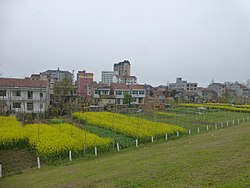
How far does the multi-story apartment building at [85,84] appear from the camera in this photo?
2162 inches

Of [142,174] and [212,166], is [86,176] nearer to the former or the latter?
[142,174]

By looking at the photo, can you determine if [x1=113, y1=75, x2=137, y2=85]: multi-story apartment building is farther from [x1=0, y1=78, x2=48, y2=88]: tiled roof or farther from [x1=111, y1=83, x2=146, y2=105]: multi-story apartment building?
[x1=0, y1=78, x2=48, y2=88]: tiled roof

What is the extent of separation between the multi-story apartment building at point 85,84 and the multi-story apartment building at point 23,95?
17210 mm

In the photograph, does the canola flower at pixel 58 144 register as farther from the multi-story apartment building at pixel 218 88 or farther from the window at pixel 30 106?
the multi-story apartment building at pixel 218 88

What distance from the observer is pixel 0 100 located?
103 ft

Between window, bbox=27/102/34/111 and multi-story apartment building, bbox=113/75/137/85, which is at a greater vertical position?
multi-story apartment building, bbox=113/75/137/85

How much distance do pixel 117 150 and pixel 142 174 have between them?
8.28 m

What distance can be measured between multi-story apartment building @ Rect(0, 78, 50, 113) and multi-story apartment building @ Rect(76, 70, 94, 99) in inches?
678

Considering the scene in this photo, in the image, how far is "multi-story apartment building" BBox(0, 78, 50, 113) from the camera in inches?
1332

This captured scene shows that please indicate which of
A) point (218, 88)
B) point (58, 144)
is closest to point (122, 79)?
point (218, 88)

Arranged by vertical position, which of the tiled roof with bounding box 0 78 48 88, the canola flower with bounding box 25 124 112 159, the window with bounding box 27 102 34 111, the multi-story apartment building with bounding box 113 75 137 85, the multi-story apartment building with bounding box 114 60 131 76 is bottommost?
the canola flower with bounding box 25 124 112 159

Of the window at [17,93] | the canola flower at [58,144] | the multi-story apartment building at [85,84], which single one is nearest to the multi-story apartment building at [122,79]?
the multi-story apartment building at [85,84]

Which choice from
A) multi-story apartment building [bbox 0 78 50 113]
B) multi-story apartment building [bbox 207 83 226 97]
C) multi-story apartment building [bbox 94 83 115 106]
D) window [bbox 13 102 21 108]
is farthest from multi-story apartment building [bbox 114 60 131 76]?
window [bbox 13 102 21 108]

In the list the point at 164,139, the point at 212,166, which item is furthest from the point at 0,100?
the point at 212,166
